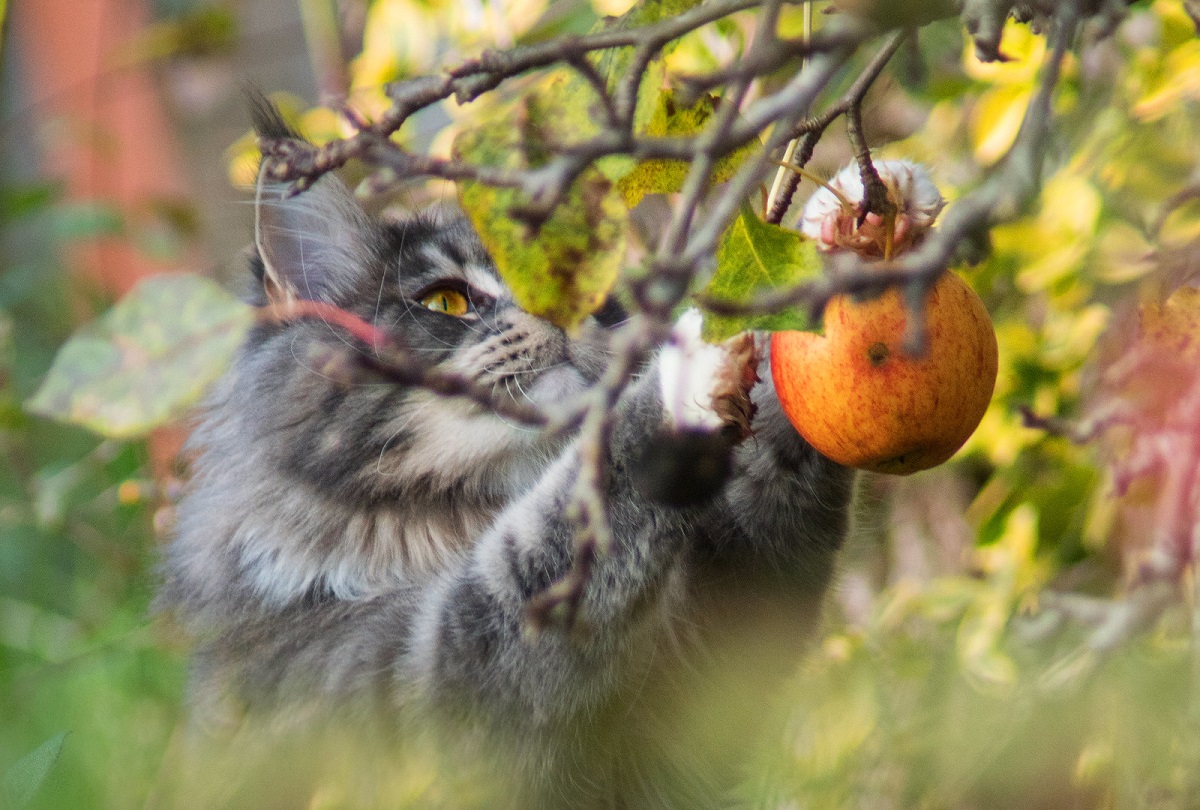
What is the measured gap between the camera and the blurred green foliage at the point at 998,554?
151cm

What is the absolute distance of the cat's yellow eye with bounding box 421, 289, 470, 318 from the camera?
64.9 inches

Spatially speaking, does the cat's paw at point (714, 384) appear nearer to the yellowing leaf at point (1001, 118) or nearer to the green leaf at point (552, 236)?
the green leaf at point (552, 236)

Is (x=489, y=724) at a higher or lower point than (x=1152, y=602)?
higher

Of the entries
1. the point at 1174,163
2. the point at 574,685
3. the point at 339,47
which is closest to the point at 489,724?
the point at 574,685

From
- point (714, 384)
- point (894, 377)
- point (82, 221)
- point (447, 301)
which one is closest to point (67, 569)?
point (82, 221)

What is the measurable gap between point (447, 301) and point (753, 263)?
1028 mm

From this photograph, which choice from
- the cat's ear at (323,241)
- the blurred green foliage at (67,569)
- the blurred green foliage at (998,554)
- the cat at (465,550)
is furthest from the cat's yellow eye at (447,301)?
the blurred green foliage at (67,569)

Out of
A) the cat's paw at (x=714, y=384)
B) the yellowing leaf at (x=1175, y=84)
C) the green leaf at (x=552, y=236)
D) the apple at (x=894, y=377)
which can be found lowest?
the yellowing leaf at (x=1175, y=84)

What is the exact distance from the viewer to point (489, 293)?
5.39ft

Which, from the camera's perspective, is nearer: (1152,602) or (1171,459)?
(1171,459)

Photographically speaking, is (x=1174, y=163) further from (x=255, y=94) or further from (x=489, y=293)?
(x=255, y=94)

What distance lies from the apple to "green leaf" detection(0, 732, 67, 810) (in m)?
0.82

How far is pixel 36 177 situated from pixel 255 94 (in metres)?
2.73

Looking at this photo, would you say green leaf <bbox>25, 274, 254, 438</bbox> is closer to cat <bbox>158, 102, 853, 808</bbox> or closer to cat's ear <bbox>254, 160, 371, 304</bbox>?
cat <bbox>158, 102, 853, 808</bbox>
